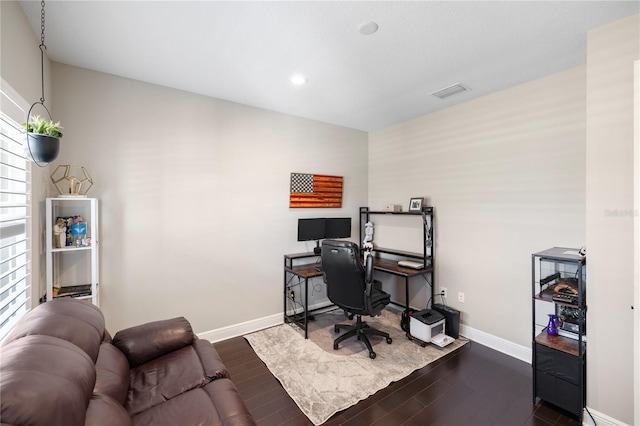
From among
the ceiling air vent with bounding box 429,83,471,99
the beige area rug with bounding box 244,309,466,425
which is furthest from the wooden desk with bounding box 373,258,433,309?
the ceiling air vent with bounding box 429,83,471,99

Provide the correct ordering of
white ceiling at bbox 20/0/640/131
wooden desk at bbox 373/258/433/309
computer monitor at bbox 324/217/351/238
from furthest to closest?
computer monitor at bbox 324/217/351/238, wooden desk at bbox 373/258/433/309, white ceiling at bbox 20/0/640/131

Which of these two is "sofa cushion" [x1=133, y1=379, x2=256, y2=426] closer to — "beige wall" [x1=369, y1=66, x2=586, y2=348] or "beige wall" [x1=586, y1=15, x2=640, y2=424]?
"beige wall" [x1=586, y1=15, x2=640, y2=424]

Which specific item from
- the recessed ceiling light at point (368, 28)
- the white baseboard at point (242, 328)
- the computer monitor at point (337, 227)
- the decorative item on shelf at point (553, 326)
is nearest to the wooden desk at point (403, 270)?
the computer monitor at point (337, 227)

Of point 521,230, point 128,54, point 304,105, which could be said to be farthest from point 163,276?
point 521,230

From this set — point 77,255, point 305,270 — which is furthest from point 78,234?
point 305,270

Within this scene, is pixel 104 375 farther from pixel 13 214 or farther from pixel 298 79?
pixel 298 79

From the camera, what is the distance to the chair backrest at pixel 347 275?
2.65 m

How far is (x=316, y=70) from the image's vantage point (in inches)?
94.2

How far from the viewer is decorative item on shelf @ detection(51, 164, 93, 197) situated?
221 cm

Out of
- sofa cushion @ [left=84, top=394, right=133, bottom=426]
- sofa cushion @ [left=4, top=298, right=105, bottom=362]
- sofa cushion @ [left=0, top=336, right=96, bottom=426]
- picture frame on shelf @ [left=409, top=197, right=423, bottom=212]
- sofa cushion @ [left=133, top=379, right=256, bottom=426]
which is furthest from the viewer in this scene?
picture frame on shelf @ [left=409, top=197, right=423, bottom=212]

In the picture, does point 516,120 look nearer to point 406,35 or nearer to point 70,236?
point 406,35

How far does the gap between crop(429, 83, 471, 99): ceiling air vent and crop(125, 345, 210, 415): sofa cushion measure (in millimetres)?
3198

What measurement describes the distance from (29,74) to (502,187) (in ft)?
13.0

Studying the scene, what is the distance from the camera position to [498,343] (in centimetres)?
282
